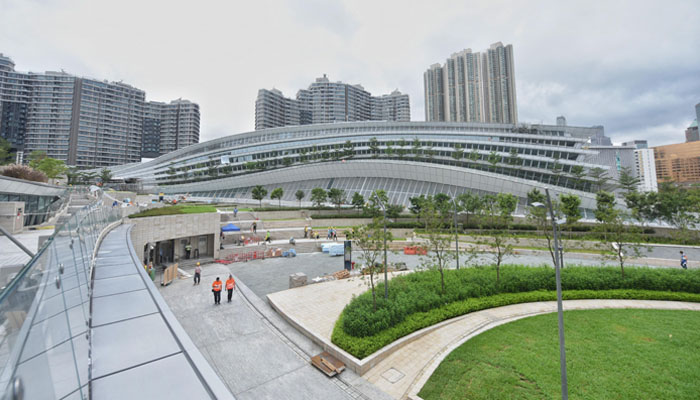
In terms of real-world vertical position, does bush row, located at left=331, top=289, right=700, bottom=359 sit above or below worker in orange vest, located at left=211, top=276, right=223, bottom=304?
below

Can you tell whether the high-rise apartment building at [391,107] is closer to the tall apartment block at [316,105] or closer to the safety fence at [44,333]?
the tall apartment block at [316,105]

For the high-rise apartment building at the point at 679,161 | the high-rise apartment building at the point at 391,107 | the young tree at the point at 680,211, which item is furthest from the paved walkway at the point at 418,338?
the high-rise apartment building at the point at 679,161

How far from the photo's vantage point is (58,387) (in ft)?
7.79

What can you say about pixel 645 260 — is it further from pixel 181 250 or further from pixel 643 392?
pixel 181 250

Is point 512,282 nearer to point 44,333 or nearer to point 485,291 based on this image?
point 485,291

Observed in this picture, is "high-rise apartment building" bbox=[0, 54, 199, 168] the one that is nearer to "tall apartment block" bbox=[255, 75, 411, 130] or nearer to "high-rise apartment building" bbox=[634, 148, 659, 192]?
"tall apartment block" bbox=[255, 75, 411, 130]

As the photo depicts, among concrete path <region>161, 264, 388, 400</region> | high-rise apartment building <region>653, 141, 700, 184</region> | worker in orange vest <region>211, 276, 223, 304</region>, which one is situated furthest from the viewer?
high-rise apartment building <region>653, 141, 700, 184</region>

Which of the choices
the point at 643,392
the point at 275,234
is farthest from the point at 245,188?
the point at 643,392

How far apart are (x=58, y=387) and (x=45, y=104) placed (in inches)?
6221

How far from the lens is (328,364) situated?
9938 mm

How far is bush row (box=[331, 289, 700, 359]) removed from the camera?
10961 millimetres

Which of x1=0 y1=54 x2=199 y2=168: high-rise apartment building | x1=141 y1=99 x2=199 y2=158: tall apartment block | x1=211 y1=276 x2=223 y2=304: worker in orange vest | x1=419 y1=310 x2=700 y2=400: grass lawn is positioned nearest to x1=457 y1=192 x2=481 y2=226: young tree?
x1=419 y1=310 x2=700 y2=400: grass lawn

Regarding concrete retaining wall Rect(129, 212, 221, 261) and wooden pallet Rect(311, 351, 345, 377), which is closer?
wooden pallet Rect(311, 351, 345, 377)

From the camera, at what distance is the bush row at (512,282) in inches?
577
